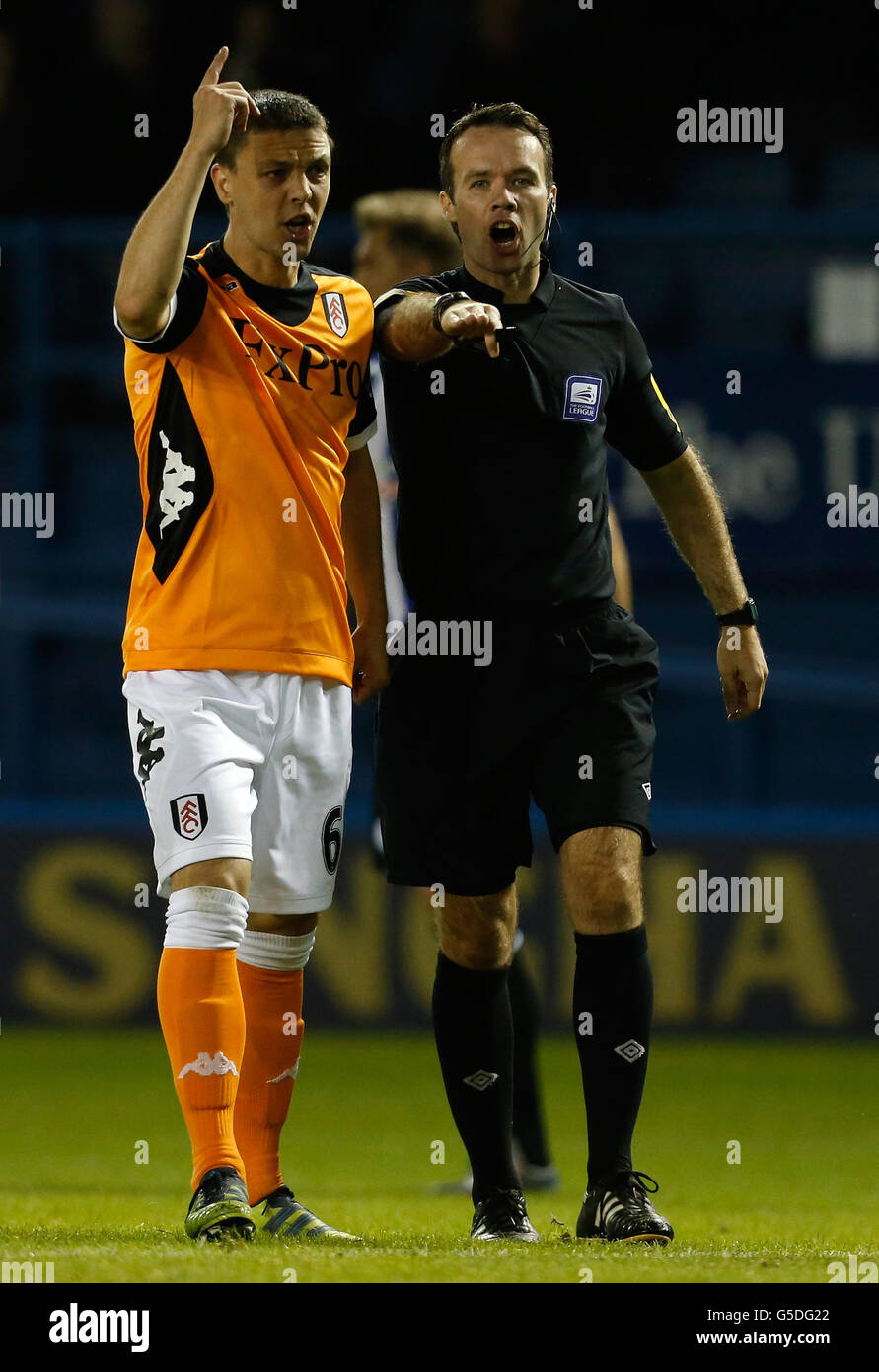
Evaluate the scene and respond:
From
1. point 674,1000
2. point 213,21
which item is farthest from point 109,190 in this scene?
point 674,1000

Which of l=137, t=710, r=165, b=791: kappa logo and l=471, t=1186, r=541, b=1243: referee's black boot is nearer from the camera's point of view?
l=137, t=710, r=165, b=791: kappa logo

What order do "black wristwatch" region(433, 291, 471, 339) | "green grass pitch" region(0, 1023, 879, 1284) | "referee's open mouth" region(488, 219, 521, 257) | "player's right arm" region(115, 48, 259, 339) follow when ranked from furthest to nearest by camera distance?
"referee's open mouth" region(488, 219, 521, 257) → "black wristwatch" region(433, 291, 471, 339) → "player's right arm" region(115, 48, 259, 339) → "green grass pitch" region(0, 1023, 879, 1284)

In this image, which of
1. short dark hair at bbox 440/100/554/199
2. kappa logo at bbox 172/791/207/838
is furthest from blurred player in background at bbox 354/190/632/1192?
kappa logo at bbox 172/791/207/838

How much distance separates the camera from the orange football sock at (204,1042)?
128 inches

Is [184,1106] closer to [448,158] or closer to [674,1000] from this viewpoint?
[448,158]

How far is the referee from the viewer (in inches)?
137

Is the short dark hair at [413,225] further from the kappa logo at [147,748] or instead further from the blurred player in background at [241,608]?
the kappa logo at [147,748]

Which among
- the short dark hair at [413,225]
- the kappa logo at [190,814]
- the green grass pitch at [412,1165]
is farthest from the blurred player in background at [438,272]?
the kappa logo at [190,814]

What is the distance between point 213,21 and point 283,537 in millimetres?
8582

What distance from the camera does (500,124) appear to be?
142 inches

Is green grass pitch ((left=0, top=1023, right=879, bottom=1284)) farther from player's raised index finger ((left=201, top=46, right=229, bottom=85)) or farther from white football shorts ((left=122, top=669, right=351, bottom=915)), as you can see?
player's raised index finger ((left=201, top=46, right=229, bottom=85))

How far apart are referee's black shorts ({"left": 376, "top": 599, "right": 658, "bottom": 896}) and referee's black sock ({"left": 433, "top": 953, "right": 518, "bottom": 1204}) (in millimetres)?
187

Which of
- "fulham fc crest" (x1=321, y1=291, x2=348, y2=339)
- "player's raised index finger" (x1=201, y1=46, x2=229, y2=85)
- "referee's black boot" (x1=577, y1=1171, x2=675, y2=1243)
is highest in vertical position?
"player's raised index finger" (x1=201, y1=46, x2=229, y2=85)

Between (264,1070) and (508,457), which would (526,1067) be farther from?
(508,457)
